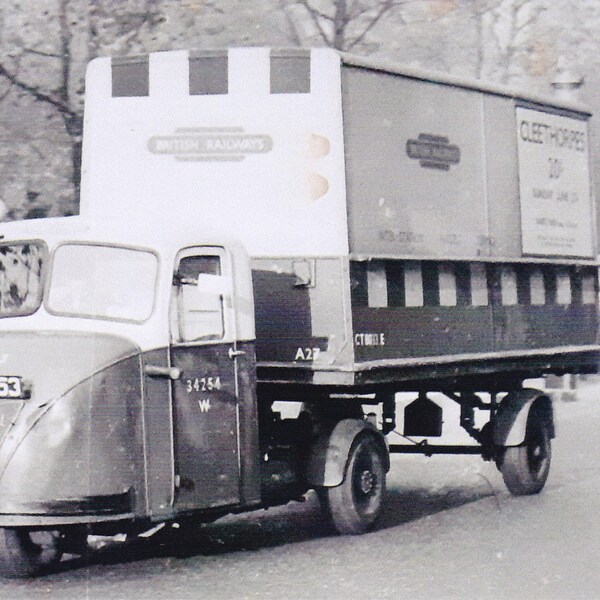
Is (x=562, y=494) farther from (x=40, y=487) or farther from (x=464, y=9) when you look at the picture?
(x=464, y=9)

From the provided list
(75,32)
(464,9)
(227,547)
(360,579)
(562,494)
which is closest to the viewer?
(360,579)

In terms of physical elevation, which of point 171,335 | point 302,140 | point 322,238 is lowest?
point 171,335

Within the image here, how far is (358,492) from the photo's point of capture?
1115 cm

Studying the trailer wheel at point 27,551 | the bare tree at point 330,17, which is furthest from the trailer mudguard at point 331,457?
the bare tree at point 330,17

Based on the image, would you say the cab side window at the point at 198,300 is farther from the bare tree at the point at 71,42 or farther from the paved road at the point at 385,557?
the bare tree at the point at 71,42

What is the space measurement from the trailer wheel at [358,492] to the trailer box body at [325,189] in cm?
66

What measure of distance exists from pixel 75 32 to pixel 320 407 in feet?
35.9

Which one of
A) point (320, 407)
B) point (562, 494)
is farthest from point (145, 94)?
point (562, 494)

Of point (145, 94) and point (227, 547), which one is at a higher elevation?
point (145, 94)

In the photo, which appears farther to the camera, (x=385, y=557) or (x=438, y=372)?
(x=438, y=372)

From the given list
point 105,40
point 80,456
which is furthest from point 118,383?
point 105,40

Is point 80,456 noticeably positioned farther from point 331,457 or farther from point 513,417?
point 513,417

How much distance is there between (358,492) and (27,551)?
2.84 meters

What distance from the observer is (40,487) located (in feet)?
28.0
